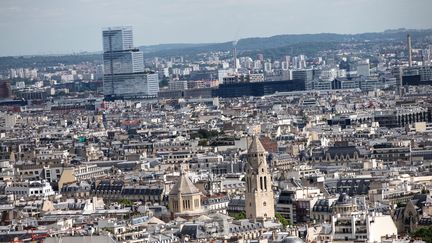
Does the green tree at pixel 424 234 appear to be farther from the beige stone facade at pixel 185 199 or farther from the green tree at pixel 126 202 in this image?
the green tree at pixel 126 202

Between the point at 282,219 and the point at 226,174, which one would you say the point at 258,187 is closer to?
the point at 282,219

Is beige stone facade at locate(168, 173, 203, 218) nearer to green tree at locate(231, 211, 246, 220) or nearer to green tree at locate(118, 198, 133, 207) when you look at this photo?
green tree at locate(231, 211, 246, 220)

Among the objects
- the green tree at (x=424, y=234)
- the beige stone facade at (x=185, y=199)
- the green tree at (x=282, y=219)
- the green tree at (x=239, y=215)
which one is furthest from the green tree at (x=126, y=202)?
the green tree at (x=424, y=234)

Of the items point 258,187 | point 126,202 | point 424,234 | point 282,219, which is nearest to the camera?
point 424,234

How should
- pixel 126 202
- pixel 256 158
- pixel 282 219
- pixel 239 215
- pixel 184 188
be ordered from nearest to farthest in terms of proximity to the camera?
pixel 256 158
pixel 282 219
pixel 184 188
pixel 239 215
pixel 126 202

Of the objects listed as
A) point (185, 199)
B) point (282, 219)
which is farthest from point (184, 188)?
point (282, 219)

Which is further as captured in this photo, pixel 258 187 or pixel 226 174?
pixel 226 174

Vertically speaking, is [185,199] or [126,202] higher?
[185,199]

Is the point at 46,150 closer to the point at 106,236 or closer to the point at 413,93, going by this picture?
the point at 106,236

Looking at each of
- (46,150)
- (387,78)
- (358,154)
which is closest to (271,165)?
(358,154)
